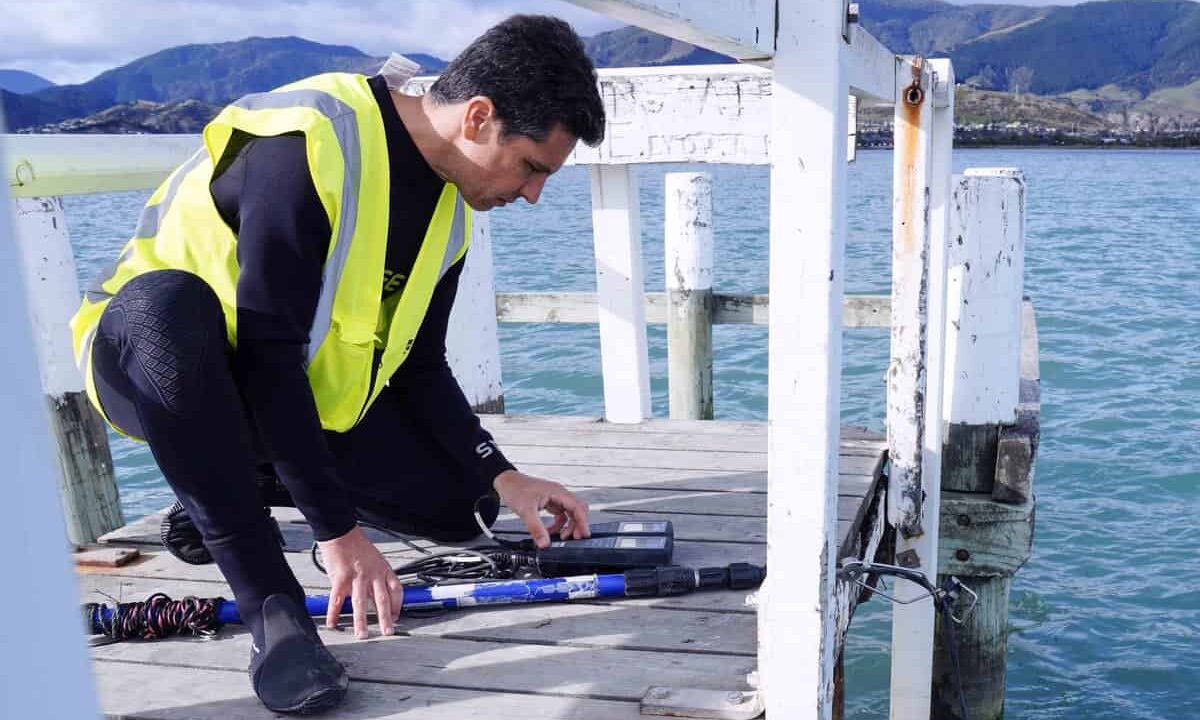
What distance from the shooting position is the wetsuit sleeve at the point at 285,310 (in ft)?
6.66

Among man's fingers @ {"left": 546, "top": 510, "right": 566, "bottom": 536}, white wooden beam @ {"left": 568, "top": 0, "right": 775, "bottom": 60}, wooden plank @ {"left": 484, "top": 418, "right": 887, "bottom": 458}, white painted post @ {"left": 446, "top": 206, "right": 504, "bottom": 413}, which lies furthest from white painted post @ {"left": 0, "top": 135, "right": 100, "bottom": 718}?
Answer: white painted post @ {"left": 446, "top": 206, "right": 504, "bottom": 413}

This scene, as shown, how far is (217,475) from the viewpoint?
2.07 m

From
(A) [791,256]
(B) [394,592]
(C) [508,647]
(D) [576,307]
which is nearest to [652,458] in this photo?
(C) [508,647]

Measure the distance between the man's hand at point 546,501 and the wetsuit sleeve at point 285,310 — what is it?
57 centimetres

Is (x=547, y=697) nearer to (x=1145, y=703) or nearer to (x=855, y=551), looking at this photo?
(x=855, y=551)

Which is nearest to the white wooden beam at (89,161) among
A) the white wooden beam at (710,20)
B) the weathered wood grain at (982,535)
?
the white wooden beam at (710,20)

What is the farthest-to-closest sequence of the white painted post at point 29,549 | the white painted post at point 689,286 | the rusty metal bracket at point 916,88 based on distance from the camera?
the white painted post at point 689,286
the rusty metal bracket at point 916,88
the white painted post at point 29,549

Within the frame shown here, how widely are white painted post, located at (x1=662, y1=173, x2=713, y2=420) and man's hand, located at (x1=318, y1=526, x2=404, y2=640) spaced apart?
9.83 feet

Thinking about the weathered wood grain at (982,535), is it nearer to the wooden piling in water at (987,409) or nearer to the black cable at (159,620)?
the wooden piling in water at (987,409)

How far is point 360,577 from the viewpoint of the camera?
2.11 m

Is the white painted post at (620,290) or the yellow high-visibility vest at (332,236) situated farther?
the white painted post at (620,290)


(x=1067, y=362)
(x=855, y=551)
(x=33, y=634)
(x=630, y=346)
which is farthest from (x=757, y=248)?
(x=33, y=634)

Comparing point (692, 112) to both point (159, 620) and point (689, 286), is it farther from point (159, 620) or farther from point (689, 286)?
point (159, 620)

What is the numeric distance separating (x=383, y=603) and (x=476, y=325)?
6.08 feet
